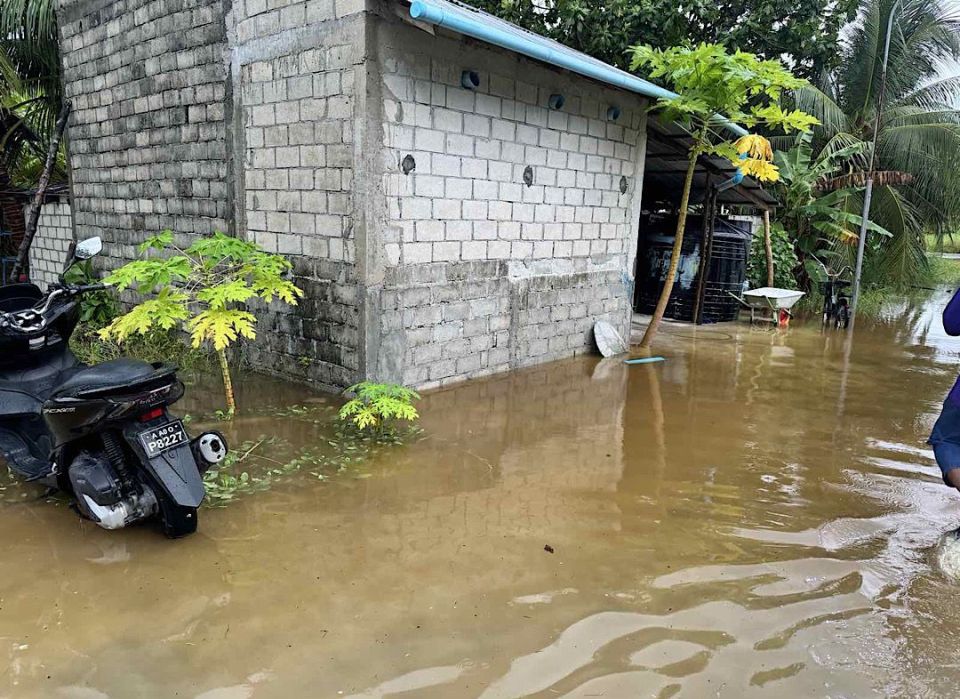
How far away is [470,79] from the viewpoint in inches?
237

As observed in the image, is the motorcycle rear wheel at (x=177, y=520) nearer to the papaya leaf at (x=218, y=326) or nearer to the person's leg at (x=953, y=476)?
the papaya leaf at (x=218, y=326)

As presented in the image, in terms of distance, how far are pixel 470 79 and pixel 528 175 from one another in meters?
1.24

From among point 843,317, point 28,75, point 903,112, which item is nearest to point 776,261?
point 843,317

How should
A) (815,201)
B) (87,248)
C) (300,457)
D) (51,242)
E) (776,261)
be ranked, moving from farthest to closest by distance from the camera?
(776,261), (815,201), (51,242), (300,457), (87,248)

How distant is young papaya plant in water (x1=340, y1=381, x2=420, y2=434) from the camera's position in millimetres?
4660

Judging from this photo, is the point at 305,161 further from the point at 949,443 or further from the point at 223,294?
the point at 949,443

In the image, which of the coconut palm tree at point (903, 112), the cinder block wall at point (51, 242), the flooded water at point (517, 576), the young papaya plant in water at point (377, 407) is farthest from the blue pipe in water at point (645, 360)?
the coconut palm tree at point (903, 112)

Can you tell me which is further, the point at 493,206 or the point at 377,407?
the point at 493,206

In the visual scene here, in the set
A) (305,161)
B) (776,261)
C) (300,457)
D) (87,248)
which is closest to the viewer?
(87,248)

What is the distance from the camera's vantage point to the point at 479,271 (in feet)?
21.6

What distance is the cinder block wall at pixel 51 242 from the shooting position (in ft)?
30.3

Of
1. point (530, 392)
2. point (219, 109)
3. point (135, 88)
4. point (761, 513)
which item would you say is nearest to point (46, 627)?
point (761, 513)

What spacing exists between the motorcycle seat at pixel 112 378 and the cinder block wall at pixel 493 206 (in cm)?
252

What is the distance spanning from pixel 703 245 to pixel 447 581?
29.4ft
